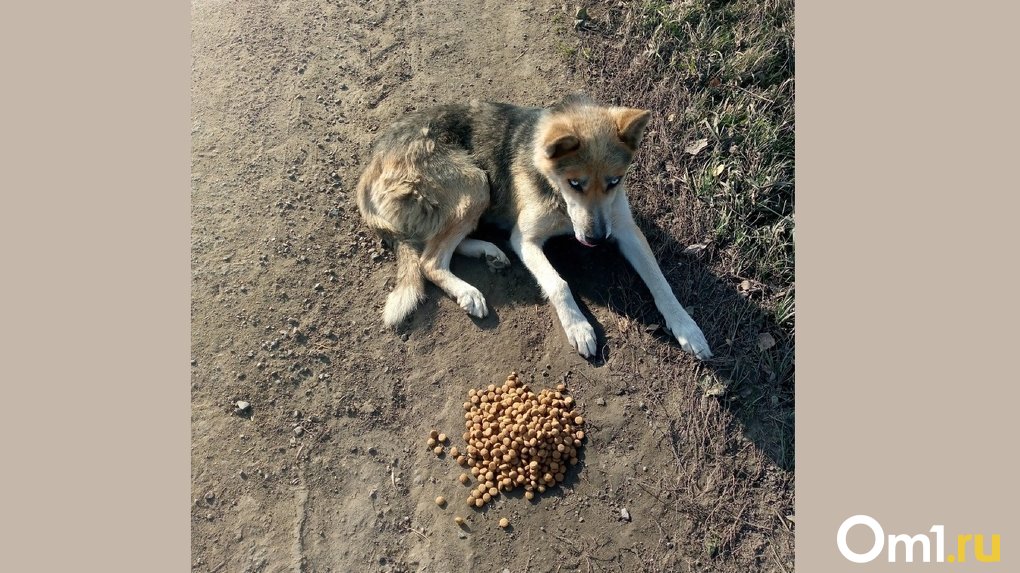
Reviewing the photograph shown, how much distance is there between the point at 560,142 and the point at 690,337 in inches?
81.4

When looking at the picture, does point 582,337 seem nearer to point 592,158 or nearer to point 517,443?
point 517,443

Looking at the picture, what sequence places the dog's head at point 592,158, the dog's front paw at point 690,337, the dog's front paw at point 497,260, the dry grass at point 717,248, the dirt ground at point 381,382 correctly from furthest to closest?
the dog's front paw at point 497,260, the dog's front paw at point 690,337, the dog's head at point 592,158, the dry grass at point 717,248, the dirt ground at point 381,382

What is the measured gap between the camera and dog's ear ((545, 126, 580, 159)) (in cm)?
491

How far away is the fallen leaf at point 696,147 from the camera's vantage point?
255 inches

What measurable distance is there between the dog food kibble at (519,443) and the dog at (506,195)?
721 millimetres

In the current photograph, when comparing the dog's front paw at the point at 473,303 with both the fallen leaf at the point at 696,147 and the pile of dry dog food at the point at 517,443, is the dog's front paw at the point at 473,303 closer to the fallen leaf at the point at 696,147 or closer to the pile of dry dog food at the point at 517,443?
the pile of dry dog food at the point at 517,443

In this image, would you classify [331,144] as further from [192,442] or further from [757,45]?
[757,45]

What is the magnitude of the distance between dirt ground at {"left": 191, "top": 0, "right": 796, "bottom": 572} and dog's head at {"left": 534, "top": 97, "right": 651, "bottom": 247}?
88 cm

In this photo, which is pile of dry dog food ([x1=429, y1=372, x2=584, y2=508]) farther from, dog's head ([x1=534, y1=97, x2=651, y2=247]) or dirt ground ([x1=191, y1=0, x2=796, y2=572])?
dog's head ([x1=534, y1=97, x2=651, y2=247])

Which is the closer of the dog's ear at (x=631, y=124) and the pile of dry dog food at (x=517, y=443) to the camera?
the pile of dry dog food at (x=517, y=443)

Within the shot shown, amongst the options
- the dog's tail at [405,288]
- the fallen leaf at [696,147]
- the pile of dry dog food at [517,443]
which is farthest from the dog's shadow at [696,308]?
the fallen leaf at [696,147]

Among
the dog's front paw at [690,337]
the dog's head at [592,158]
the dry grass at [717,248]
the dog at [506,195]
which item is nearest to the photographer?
the dry grass at [717,248]

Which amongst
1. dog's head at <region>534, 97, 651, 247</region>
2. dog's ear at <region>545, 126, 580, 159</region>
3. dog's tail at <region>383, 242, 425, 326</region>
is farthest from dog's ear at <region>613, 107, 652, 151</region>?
dog's tail at <region>383, 242, 425, 326</region>

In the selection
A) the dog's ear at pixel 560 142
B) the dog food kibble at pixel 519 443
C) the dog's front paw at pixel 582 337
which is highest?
the dog's ear at pixel 560 142
